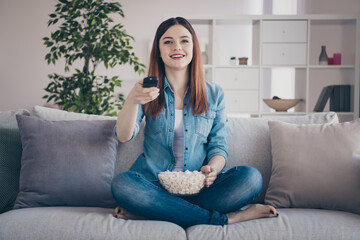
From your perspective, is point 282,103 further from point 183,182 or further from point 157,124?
point 183,182

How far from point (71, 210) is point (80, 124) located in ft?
1.32

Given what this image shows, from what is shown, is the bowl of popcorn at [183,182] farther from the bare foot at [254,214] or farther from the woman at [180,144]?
the bare foot at [254,214]

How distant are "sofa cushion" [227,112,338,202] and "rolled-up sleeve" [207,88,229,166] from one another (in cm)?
9

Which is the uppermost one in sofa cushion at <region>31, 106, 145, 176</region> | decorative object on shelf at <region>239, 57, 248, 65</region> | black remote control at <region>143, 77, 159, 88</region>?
decorative object on shelf at <region>239, 57, 248, 65</region>

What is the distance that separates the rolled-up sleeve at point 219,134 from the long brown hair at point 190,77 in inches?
3.3

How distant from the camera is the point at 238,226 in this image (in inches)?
52.3

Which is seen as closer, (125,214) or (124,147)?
(125,214)

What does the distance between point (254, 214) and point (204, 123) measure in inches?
19.2

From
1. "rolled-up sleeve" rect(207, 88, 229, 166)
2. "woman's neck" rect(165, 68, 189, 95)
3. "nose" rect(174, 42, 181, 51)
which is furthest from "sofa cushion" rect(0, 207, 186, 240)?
"nose" rect(174, 42, 181, 51)

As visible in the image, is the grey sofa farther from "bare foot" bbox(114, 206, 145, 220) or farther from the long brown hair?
the long brown hair

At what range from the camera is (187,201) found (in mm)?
1452

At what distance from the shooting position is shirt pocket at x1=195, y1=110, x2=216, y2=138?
1674 millimetres

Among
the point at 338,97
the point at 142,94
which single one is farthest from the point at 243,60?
the point at 142,94

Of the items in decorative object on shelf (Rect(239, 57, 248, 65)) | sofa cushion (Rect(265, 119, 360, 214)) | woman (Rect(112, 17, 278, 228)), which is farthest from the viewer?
decorative object on shelf (Rect(239, 57, 248, 65))
